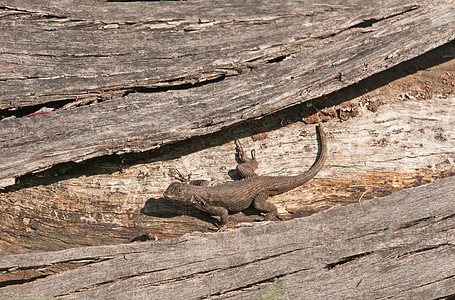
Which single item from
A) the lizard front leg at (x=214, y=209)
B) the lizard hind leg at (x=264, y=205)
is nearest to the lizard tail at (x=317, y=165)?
the lizard hind leg at (x=264, y=205)

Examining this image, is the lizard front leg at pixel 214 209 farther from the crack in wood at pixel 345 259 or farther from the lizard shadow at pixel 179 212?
the crack in wood at pixel 345 259

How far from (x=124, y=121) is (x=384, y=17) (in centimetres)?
434

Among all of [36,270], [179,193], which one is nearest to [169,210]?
[179,193]

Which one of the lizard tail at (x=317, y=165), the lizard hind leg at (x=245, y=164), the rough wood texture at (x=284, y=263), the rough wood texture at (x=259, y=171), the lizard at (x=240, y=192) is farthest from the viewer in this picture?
the lizard hind leg at (x=245, y=164)

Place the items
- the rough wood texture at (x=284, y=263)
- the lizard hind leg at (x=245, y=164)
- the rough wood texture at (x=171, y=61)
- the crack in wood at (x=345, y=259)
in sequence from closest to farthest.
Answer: the rough wood texture at (x=284, y=263), the crack in wood at (x=345, y=259), the rough wood texture at (x=171, y=61), the lizard hind leg at (x=245, y=164)

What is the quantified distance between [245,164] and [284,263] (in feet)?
5.73

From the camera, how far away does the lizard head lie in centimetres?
583

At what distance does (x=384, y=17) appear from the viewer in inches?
254

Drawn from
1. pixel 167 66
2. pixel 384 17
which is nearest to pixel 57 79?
pixel 167 66

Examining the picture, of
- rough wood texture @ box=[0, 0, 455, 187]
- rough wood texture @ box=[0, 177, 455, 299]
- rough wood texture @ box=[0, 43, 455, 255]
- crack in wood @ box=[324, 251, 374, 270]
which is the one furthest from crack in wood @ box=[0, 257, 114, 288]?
crack in wood @ box=[324, 251, 374, 270]

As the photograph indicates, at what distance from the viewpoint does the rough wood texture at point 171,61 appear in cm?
546

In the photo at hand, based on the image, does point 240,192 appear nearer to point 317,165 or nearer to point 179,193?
point 179,193

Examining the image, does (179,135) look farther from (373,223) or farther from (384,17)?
(384,17)

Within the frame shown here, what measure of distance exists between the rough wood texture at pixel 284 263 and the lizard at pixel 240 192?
2.89 feet
